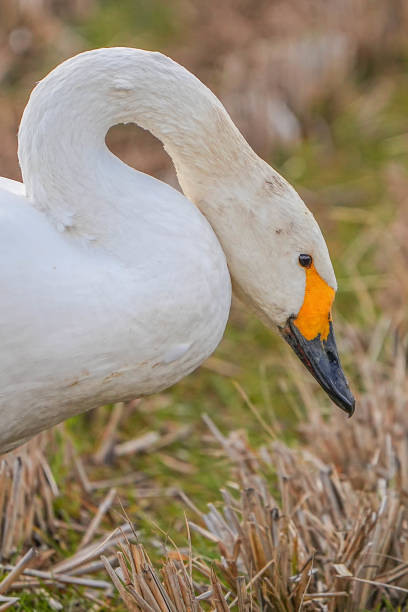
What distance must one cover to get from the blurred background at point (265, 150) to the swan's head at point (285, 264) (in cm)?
72

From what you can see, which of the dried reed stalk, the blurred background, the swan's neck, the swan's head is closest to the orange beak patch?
the swan's head

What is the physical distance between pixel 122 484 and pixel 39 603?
31.1 inches

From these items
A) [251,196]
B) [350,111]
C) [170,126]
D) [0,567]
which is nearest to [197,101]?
[170,126]

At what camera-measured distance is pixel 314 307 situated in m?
2.08

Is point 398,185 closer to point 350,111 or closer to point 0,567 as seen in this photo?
point 350,111

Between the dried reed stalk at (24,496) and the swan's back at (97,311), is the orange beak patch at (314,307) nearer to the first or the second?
the swan's back at (97,311)

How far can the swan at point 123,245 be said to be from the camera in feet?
6.00

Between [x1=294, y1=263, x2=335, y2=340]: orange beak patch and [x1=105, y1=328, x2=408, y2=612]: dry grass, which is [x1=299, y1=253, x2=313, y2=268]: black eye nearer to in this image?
[x1=294, y1=263, x2=335, y2=340]: orange beak patch

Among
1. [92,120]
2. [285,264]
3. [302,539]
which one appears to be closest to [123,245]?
[92,120]

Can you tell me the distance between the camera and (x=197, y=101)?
198 cm

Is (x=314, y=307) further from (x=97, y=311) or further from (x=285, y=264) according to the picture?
(x=97, y=311)

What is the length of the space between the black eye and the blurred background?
80 cm

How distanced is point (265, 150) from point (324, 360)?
3.60 meters

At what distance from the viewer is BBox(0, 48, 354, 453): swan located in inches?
72.0
